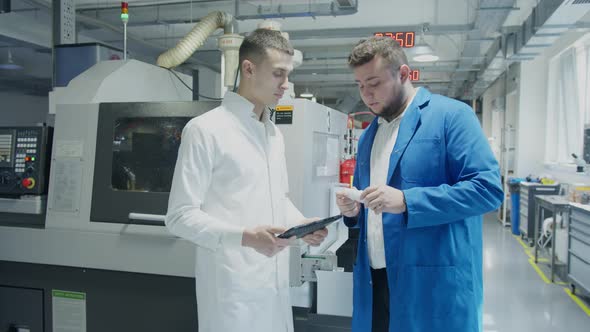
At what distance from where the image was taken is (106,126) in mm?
2150

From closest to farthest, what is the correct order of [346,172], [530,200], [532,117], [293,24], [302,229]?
[302,229] → [346,172] → [530,200] → [293,24] → [532,117]

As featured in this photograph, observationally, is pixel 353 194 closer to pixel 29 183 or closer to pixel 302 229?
pixel 302 229

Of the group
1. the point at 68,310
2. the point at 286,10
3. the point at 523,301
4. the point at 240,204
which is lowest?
the point at 523,301

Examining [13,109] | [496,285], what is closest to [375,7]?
[496,285]

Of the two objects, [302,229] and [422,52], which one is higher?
[422,52]

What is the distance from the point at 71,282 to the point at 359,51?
5.68 ft

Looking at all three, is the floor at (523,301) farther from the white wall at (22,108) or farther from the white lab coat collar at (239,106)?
the white wall at (22,108)

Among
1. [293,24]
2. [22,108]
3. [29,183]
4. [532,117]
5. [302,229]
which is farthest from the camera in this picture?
[22,108]

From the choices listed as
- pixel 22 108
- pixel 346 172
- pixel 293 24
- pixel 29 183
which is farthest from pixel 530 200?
pixel 22 108

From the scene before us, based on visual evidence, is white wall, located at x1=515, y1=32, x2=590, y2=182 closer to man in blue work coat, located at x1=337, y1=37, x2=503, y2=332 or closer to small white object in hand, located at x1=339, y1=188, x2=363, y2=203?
man in blue work coat, located at x1=337, y1=37, x2=503, y2=332

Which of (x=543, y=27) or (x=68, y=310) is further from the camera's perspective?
(x=543, y=27)

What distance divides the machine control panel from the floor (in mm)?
3507

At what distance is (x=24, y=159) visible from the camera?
228 centimetres

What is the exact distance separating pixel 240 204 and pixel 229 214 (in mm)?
48
